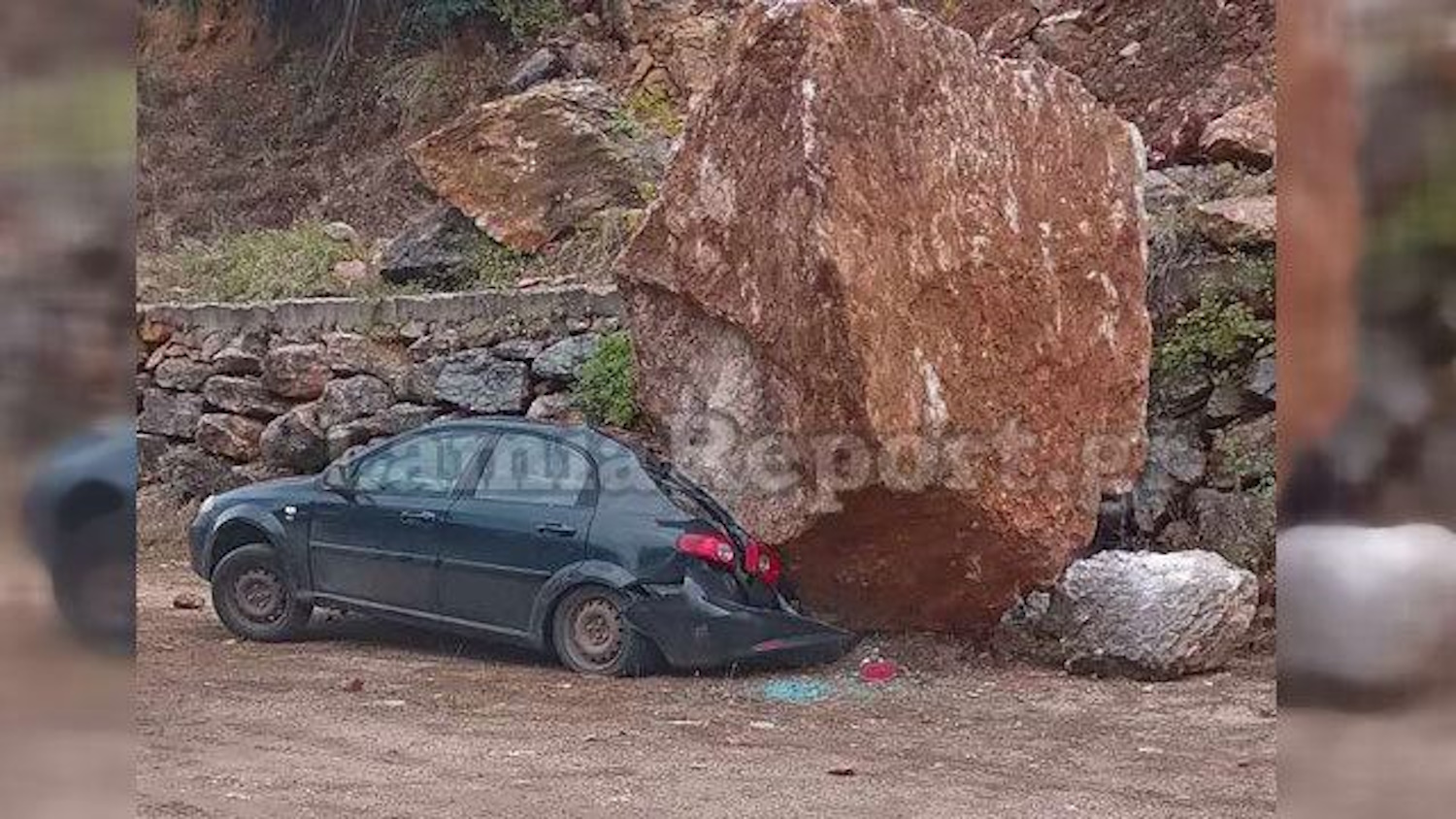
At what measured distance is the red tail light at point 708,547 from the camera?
4.66 metres

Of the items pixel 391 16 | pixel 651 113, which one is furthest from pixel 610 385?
pixel 391 16

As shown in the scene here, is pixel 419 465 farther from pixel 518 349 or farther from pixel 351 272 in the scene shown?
pixel 351 272

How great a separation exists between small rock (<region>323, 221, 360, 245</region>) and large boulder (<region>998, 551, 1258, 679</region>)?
11.7 ft

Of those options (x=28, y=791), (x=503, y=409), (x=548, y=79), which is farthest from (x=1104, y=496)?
(x=28, y=791)

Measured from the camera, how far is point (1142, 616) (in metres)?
4.81

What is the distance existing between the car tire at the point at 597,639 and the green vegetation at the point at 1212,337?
217cm

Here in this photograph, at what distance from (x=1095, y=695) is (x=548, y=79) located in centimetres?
427

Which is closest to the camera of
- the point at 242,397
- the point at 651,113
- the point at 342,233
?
the point at 242,397

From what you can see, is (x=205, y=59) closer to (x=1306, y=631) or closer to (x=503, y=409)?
(x=503, y=409)

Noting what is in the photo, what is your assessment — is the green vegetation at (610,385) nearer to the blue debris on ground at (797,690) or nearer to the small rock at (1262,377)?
the blue debris on ground at (797,690)

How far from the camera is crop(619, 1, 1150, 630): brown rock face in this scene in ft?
15.6

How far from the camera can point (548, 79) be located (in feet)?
25.0

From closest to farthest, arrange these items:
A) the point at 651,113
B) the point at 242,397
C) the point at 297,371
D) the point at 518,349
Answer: the point at 518,349 < the point at 297,371 < the point at 242,397 < the point at 651,113

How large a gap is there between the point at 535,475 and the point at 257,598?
3.36 feet
